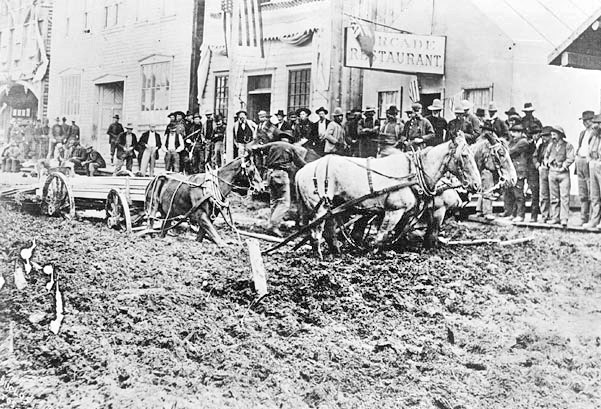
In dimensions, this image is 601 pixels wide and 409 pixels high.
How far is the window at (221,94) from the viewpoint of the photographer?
11.1 feet

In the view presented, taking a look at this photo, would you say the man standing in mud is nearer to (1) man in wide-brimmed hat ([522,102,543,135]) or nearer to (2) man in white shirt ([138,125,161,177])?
(2) man in white shirt ([138,125,161,177])

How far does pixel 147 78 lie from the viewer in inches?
130

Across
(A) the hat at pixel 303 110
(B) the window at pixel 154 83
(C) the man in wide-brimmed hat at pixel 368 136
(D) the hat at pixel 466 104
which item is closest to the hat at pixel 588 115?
(D) the hat at pixel 466 104

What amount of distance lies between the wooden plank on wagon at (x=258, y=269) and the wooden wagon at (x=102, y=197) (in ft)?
2.36

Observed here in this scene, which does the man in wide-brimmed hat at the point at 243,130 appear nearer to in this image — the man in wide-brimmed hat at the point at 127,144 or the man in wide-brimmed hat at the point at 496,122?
the man in wide-brimmed hat at the point at 127,144

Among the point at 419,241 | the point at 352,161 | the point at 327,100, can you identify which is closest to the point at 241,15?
the point at 327,100

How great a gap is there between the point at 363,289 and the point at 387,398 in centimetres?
69

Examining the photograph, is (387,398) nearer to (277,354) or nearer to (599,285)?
(277,354)

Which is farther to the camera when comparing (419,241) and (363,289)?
(419,241)

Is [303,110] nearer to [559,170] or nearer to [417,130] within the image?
[417,130]

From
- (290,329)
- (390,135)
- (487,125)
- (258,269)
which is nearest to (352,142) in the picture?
(390,135)

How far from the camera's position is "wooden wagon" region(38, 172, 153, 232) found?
364 centimetres

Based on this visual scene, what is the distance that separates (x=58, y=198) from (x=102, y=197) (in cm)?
32

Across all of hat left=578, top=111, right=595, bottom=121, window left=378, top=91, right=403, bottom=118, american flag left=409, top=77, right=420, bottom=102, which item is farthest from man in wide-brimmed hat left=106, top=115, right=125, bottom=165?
hat left=578, top=111, right=595, bottom=121
